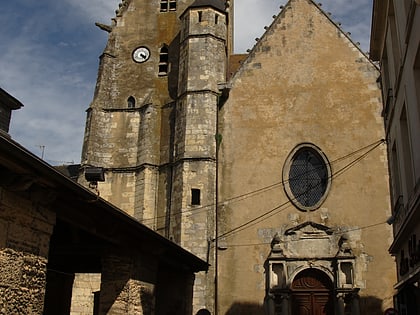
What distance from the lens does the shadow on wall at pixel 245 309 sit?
51.3 feet

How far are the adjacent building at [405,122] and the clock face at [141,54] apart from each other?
9.50 meters

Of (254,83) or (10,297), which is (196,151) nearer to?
(254,83)

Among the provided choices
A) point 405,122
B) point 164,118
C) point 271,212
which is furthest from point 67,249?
point 164,118

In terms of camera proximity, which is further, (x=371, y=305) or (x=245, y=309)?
(x=245, y=309)

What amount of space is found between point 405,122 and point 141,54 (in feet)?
40.3

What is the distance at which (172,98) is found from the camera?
19156 millimetres

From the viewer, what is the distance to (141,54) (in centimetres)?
2017

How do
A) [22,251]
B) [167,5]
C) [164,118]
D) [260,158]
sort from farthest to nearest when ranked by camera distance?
[167,5] → [164,118] → [260,158] → [22,251]

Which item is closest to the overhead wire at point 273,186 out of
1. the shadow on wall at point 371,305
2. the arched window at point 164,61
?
the shadow on wall at point 371,305

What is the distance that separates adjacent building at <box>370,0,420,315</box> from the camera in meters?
7.98

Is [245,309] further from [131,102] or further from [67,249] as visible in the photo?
[131,102]

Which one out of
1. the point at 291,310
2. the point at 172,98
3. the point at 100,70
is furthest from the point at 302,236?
the point at 100,70

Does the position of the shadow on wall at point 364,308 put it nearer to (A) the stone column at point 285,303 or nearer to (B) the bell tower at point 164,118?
(A) the stone column at point 285,303

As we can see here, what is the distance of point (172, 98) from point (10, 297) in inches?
542
